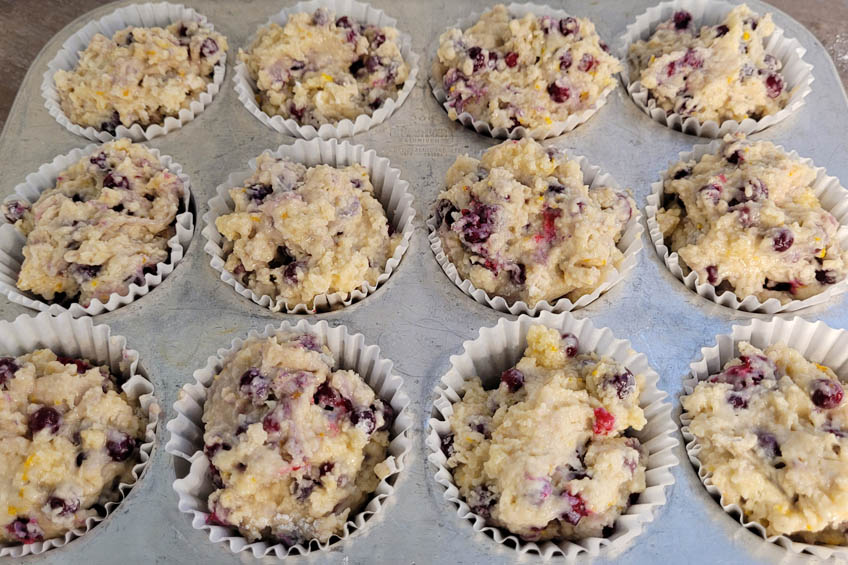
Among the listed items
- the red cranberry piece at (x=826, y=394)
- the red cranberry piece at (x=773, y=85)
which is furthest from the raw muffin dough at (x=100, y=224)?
the red cranberry piece at (x=773, y=85)

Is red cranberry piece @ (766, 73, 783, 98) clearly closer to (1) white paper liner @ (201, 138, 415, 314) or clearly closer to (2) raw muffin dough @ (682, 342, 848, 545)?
(2) raw muffin dough @ (682, 342, 848, 545)

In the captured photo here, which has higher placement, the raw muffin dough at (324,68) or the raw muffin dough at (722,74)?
the raw muffin dough at (722,74)

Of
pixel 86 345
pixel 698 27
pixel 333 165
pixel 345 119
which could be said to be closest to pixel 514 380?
pixel 333 165

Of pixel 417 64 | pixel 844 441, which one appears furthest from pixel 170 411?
pixel 844 441

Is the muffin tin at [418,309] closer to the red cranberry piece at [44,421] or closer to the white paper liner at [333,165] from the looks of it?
the white paper liner at [333,165]

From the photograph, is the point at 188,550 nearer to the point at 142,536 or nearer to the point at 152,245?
the point at 142,536

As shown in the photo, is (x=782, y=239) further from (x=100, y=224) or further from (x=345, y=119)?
(x=100, y=224)
